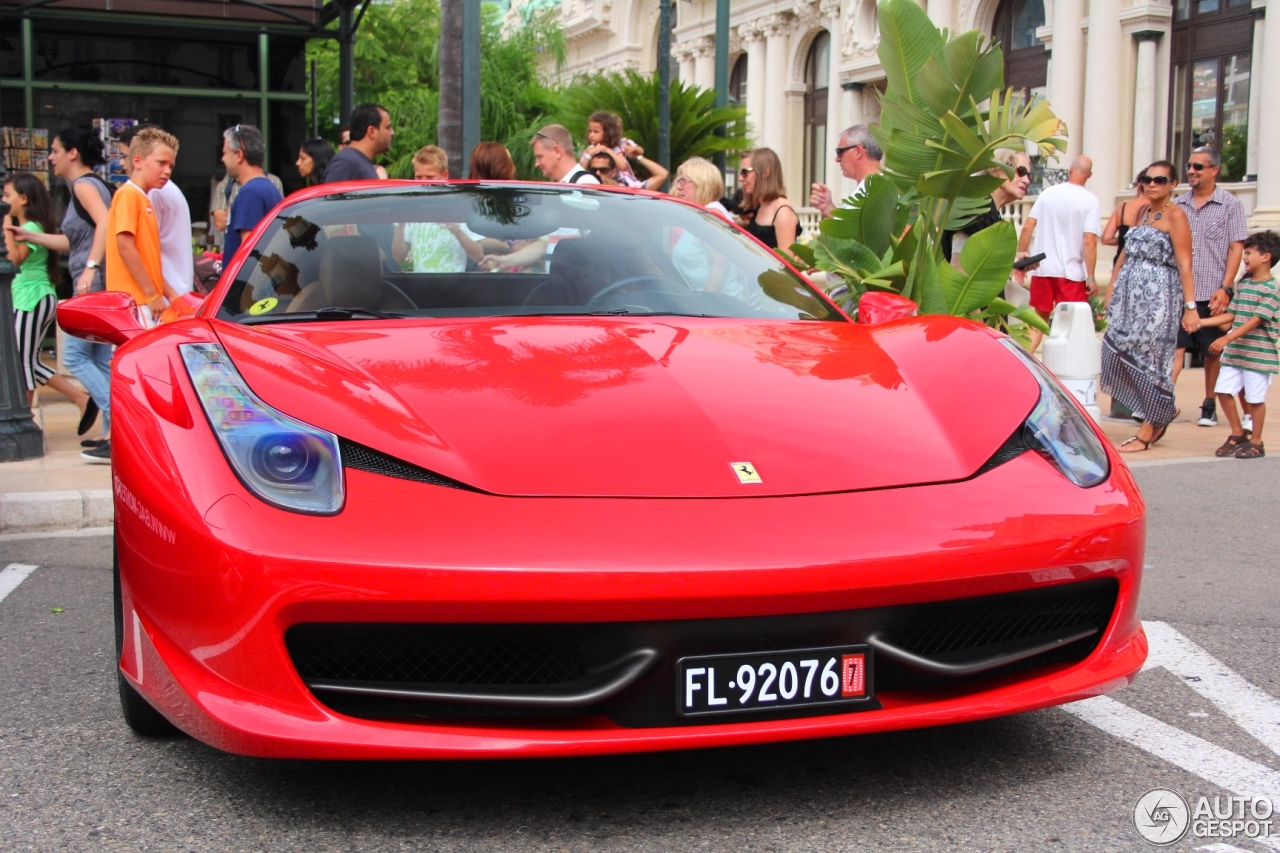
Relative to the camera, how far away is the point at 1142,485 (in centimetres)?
733

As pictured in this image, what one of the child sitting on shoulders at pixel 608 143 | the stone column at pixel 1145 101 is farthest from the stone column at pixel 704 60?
the child sitting on shoulders at pixel 608 143

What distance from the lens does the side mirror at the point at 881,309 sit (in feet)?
12.8

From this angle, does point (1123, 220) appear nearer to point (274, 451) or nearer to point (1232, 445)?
point (1232, 445)

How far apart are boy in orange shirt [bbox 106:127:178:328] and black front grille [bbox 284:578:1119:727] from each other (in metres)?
5.30

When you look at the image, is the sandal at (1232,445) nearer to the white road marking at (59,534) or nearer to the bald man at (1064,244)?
the bald man at (1064,244)

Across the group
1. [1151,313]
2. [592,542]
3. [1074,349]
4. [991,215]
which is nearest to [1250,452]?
[1151,313]

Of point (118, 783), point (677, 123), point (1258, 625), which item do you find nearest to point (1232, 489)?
point (1258, 625)

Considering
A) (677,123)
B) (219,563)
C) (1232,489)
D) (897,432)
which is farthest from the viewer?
(677,123)

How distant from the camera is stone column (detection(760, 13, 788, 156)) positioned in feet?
126

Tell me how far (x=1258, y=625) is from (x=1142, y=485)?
298 centimetres

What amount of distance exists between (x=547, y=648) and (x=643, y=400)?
0.63 meters

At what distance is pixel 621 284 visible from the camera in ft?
12.6

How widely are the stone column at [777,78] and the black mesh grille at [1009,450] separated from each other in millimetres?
36148

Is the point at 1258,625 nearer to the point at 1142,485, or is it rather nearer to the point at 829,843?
the point at 829,843
